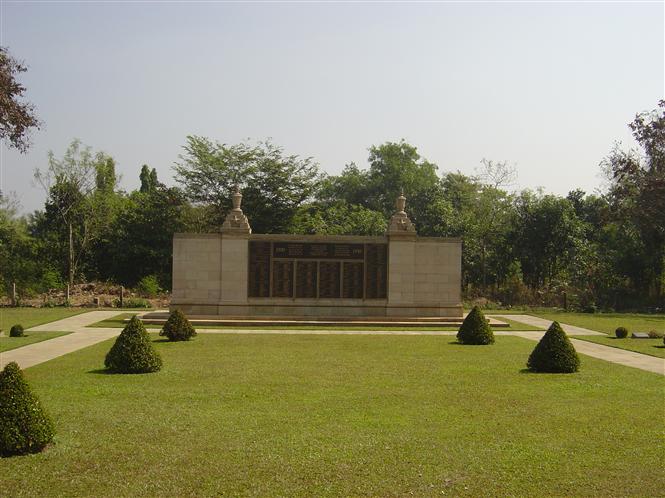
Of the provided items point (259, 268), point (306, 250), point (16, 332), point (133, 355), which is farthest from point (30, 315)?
point (133, 355)

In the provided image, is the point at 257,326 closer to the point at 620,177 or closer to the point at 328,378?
the point at 328,378

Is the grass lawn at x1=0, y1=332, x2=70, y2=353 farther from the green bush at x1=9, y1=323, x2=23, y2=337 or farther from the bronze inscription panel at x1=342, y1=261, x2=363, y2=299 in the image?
the bronze inscription panel at x1=342, y1=261, x2=363, y2=299

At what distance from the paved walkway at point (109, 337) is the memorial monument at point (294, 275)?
359 centimetres

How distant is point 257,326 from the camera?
3022 centimetres

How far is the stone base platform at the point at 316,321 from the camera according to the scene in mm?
30531

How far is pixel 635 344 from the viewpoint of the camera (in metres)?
24.9

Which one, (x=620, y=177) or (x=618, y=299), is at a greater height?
(x=620, y=177)

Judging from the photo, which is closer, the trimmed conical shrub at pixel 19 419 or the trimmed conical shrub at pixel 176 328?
the trimmed conical shrub at pixel 19 419

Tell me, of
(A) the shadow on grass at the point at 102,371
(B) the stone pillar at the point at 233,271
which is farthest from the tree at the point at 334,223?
(A) the shadow on grass at the point at 102,371

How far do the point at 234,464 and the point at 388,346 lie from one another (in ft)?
46.1

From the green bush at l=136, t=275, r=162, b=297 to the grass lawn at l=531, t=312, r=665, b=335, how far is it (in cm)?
2363

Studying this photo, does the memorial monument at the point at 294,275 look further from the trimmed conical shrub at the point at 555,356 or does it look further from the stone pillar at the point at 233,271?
the trimmed conical shrub at the point at 555,356

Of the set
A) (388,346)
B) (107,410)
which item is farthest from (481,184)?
(107,410)

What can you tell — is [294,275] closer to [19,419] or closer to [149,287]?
[149,287]
